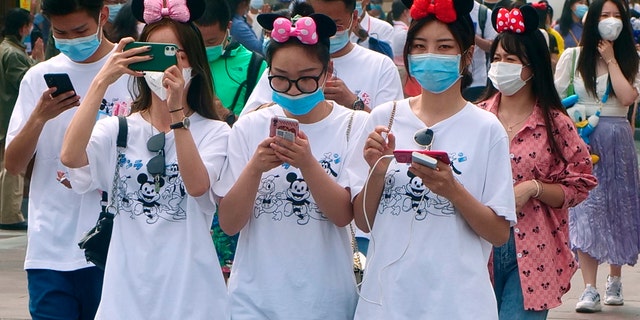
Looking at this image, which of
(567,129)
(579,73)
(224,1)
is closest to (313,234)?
(567,129)

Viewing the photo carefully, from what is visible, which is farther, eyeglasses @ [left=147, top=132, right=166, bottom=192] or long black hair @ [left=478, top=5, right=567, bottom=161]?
long black hair @ [left=478, top=5, right=567, bottom=161]

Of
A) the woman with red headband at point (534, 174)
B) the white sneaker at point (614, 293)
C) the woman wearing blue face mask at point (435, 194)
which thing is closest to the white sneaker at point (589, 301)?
the white sneaker at point (614, 293)

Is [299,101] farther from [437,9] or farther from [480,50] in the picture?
[480,50]

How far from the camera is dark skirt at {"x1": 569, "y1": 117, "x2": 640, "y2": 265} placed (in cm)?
877

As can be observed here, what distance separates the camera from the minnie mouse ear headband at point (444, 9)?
4.48 m

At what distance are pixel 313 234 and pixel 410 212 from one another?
1.26 ft

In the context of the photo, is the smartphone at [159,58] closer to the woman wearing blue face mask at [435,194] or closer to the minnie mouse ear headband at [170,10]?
the minnie mouse ear headband at [170,10]

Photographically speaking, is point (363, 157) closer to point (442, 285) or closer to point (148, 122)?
point (442, 285)

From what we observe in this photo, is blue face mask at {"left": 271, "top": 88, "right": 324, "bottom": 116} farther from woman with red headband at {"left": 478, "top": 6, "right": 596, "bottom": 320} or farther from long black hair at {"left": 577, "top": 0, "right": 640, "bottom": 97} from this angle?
long black hair at {"left": 577, "top": 0, "right": 640, "bottom": 97}

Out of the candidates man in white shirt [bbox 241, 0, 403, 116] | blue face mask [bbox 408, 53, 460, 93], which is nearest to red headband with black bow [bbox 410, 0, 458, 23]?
blue face mask [bbox 408, 53, 460, 93]

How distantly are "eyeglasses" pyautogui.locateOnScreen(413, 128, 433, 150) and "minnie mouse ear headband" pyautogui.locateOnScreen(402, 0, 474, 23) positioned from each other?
17.1 inches

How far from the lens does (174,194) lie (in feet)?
14.9

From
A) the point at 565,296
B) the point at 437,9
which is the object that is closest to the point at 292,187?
the point at 437,9

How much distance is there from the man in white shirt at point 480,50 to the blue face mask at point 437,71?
20.3ft
